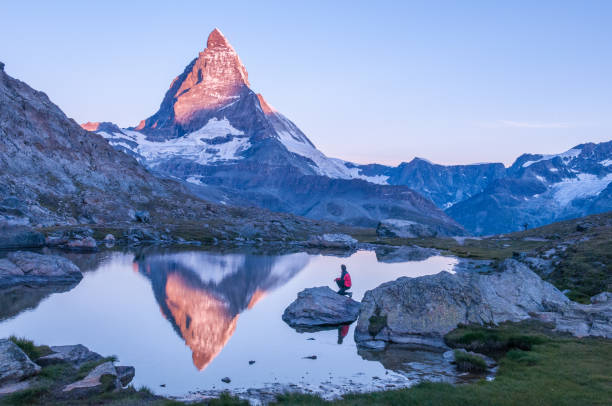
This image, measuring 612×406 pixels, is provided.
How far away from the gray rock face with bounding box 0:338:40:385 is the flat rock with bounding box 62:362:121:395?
248cm

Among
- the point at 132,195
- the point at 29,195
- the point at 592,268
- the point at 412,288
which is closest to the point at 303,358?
the point at 412,288

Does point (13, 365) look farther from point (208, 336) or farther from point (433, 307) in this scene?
point (433, 307)

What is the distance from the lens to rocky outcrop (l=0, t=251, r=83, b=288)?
187ft

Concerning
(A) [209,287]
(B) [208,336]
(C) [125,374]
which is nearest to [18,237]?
(A) [209,287]

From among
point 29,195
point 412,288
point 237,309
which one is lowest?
point 237,309

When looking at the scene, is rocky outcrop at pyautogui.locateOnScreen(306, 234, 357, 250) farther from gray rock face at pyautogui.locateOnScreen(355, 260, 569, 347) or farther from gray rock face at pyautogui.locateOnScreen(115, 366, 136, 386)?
gray rock face at pyautogui.locateOnScreen(115, 366, 136, 386)

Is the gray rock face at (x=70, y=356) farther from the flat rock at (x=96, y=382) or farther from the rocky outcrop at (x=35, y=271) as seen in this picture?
the rocky outcrop at (x=35, y=271)

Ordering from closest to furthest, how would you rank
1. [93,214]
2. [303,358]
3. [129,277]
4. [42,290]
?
[303,358], [42,290], [129,277], [93,214]

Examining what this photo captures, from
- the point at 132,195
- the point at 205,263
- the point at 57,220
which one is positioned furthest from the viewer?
the point at 132,195

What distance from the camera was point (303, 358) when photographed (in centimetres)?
3319

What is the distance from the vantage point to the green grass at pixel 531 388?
1977cm

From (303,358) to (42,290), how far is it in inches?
1503

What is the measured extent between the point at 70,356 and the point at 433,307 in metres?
27.6

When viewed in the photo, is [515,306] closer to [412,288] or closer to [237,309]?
[412,288]
